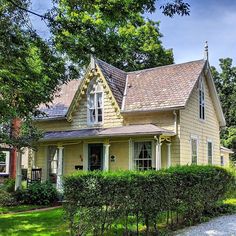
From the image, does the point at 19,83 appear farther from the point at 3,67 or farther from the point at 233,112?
the point at 233,112

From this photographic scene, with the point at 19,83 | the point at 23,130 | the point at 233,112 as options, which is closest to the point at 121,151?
the point at 23,130

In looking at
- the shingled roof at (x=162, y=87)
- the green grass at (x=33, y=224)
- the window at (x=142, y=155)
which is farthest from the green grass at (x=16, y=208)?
the shingled roof at (x=162, y=87)

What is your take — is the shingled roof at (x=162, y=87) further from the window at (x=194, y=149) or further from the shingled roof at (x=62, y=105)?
the shingled roof at (x=62, y=105)

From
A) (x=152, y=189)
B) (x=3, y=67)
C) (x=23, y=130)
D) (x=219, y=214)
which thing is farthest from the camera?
(x=23, y=130)

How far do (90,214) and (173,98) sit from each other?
9.89m

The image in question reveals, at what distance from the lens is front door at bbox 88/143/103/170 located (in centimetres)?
1803

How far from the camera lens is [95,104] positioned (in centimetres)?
1864

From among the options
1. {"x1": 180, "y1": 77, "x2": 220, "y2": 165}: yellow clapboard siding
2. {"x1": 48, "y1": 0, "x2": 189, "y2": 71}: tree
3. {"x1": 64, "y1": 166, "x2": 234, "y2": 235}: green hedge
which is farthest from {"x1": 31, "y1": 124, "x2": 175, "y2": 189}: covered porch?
{"x1": 64, "y1": 166, "x2": 234, "y2": 235}: green hedge

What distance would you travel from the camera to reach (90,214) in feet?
25.5

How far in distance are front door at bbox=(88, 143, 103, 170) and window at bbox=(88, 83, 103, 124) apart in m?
1.33

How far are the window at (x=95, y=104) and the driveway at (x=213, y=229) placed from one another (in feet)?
29.5

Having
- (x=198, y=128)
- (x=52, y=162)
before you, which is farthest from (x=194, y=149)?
(x=52, y=162)

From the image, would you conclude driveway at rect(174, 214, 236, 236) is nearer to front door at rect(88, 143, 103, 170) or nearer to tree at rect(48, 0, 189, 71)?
tree at rect(48, 0, 189, 71)

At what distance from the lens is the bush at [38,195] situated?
16.0 m
